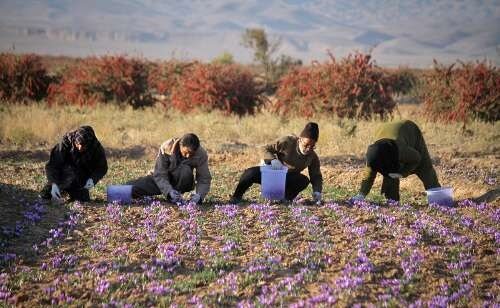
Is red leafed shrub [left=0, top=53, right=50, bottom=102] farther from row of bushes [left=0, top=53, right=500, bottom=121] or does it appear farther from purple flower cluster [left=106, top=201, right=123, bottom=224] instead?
purple flower cluster [left=106, top=201, right=123, bottom=224]

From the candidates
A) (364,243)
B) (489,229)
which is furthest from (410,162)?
(364,243)

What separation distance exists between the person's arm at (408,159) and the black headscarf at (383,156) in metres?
0.17

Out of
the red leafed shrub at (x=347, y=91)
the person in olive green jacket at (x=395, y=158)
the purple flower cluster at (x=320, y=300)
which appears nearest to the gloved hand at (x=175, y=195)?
the person in olive green jacket at (x=395, y=158)

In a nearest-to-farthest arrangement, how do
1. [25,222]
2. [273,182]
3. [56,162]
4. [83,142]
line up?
1. [25,222]
2. [83,142]
3. [56,162]
4. [273,182]

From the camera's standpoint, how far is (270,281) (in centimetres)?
586

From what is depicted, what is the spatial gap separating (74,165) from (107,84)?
15.3m

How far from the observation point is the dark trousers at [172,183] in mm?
8281

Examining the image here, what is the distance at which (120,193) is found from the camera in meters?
8.40

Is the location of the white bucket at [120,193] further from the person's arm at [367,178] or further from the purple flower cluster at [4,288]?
the person's arm at [367,178]

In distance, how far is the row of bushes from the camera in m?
19.9

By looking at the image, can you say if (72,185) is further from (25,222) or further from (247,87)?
(247,87)

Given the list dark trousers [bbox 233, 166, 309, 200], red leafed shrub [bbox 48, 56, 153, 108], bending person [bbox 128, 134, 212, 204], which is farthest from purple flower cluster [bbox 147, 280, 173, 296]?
red leafed shrub [bbox 48, 56, 153, 108]

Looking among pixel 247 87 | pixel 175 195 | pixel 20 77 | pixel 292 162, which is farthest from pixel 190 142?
pixel 20 77

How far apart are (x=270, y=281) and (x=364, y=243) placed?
4.55 feet
